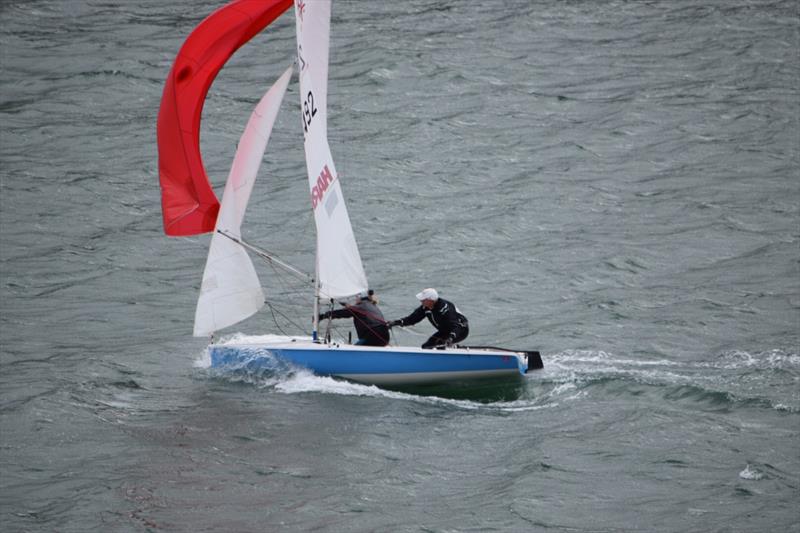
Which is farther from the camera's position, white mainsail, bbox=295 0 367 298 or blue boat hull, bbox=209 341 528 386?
Answer: white mainsail, bbox=295 0 367 298

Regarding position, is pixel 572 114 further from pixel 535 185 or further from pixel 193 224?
pixel 193 224

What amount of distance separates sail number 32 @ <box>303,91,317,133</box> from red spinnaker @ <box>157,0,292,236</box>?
1279mm

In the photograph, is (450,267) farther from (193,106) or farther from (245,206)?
(193,106)

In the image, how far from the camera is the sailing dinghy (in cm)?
1802

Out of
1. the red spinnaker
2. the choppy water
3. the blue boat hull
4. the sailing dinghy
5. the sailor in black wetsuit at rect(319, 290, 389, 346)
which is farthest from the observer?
the sailor in black wetsuit at rect(319, 290, 389, 346)

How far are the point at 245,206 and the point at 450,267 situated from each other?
→ 6.43 m

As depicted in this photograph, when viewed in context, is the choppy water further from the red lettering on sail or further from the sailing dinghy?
the red lettering on sail

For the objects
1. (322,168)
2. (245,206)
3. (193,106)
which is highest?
(193,106)

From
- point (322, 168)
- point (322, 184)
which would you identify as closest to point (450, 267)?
point (322, 184)

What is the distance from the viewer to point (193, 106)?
60.1ft

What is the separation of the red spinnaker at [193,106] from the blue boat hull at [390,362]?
2.27m

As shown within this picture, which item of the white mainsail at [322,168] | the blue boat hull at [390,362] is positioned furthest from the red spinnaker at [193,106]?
the blue boat hull at [390,362]

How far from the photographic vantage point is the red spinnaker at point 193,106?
18.1m

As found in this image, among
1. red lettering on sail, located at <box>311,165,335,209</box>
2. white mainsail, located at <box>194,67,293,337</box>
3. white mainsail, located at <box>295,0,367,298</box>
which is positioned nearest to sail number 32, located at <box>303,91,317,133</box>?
white mainsail, located at <box>295,0,367,298</box>
